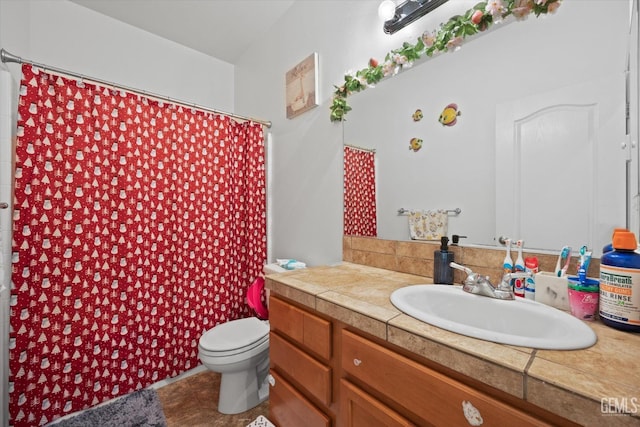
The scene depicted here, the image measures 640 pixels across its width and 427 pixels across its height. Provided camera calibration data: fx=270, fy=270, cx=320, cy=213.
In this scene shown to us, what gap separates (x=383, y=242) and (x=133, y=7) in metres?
2.47

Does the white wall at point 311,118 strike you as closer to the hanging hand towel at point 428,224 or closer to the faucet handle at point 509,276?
the hanging hand towel at point 428,224

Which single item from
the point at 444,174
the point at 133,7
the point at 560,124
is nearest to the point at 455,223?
the point at 444,174

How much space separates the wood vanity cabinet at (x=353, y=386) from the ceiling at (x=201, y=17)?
2150 mm

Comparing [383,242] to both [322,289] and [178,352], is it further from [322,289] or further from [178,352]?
[178,352]

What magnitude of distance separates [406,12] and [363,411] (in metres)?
1.64

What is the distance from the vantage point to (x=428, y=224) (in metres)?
1.25

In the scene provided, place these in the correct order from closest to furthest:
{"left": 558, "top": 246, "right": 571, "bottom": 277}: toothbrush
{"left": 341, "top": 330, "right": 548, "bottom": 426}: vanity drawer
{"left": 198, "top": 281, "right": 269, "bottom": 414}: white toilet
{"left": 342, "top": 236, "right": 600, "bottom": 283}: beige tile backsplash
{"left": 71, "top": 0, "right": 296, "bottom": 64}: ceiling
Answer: {"left": 341, "top": 330, "right": 548, "bottom": 426}: vanity drawer < {"left": 558, "top": 246, "right": 571, "bottom": 277}: toothbrush < {"left": 342, "top": 236, "right": 600, "bottom": 283}: beige tile backsplash < {"left": 198, "top": 281, "right": 269, "bottom": 414}: white toilet < {"left": 71, "top": 0, "right": 296, "bottom": 64}: ceiling

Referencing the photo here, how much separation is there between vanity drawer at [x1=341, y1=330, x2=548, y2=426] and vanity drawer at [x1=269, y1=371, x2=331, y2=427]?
30cm

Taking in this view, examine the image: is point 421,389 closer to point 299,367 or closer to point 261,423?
point 299,367

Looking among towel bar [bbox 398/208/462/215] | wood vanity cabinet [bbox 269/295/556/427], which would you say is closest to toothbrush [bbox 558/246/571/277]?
towel bar [bbox 398/208/462/215]

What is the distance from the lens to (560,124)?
0.90 m

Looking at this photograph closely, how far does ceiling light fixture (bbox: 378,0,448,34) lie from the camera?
1196 millimetres

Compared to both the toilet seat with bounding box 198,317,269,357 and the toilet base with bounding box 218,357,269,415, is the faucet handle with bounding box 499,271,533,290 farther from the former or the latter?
the toilet base with bounding box 218,357,269,415

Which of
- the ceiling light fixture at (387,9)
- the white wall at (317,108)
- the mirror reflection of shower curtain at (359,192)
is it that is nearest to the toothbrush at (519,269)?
the white wall at (317,108)
